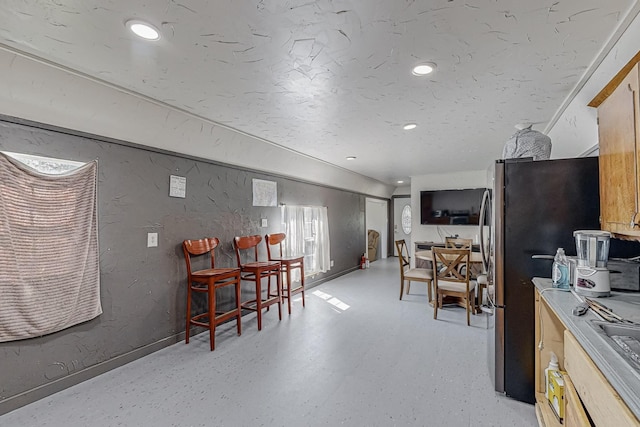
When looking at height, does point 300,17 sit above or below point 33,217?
above

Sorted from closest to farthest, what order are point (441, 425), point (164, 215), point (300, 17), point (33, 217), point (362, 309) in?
point (300, 17), point (441, 425), point (33, 217), point (164, 215), point (362, 309)

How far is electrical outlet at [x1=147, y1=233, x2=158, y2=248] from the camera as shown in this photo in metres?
2.77

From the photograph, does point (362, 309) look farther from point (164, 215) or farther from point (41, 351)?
point (41, 351)

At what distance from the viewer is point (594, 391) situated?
101 centimetres

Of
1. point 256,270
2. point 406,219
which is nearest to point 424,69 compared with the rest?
point 256,270

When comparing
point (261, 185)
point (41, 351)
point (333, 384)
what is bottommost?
point (333, 384)

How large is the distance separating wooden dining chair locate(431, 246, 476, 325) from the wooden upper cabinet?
211cm

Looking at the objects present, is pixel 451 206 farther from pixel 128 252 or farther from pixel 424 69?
pixel 128 252

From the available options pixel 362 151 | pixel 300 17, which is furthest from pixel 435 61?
pixel 362 151

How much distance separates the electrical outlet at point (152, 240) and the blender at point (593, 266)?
3.23 meters

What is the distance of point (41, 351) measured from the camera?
6.81ft

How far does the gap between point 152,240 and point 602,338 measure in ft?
10.3

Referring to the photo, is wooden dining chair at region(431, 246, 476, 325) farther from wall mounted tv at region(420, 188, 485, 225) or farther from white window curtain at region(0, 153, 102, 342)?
white window curtain at region(0, 153, 102, 342)

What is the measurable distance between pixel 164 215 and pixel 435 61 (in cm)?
267
